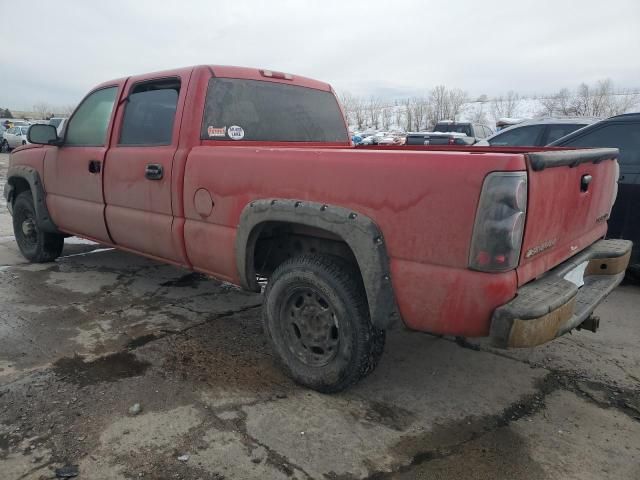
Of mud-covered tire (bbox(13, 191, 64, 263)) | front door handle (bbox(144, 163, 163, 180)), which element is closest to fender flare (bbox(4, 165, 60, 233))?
mud-covered tire (bbox(13, 191, 64, 263))

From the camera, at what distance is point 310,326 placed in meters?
2.83

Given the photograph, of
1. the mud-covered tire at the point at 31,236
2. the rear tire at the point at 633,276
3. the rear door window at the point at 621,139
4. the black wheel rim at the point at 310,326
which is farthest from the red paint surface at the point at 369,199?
the rear tire at the point at 633,276

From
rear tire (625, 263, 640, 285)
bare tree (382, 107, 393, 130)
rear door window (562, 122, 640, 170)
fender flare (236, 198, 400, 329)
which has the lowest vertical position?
rear tire (625, 263, 640, 285)

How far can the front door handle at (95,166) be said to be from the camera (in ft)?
13.7

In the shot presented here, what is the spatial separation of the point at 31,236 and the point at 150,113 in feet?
9.01

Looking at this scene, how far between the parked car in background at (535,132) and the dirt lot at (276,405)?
382cm

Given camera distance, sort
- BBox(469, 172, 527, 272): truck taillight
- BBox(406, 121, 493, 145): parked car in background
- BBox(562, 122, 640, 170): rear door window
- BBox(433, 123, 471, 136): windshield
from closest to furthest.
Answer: BBox(469, 172, 527, 272): truck taillight, BBox(562, 122, 640, 170): rear door window, BBox(406, 121, 493, 145): parked car in background, BBox(433, 123, 471, 136): windshield

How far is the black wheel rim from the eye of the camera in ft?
9.00

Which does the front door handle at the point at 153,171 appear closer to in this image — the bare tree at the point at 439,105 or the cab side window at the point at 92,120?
the cab side window at the point at 92,120

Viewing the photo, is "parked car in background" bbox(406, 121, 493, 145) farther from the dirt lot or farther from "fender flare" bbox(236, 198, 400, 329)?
"fender flare" bbox(236, 198, 400, 329)

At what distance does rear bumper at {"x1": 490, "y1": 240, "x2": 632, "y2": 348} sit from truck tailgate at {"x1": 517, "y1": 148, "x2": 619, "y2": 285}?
0.06 meters

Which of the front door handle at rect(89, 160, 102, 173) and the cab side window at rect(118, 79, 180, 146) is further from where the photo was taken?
the front door handle at rect(89, 160, 102, 173)

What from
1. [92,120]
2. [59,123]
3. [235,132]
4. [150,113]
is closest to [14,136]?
[59,123]

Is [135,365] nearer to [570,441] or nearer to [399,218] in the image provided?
[399,218]
